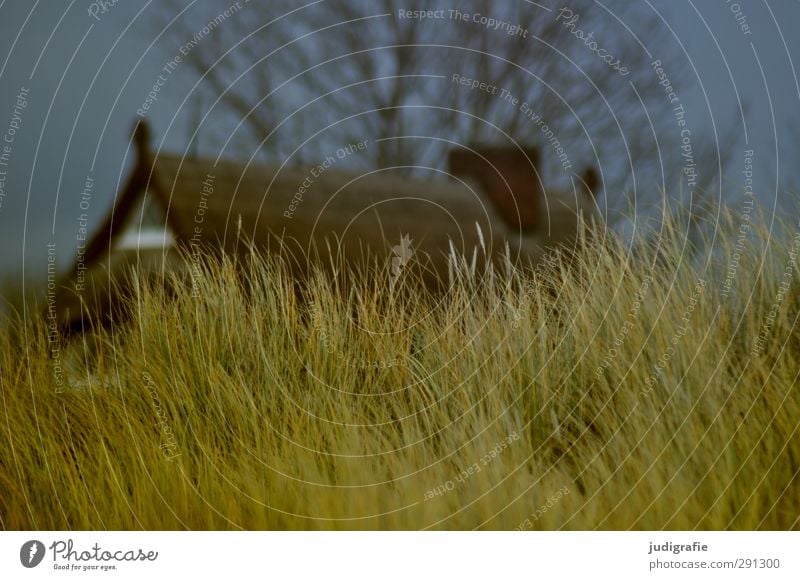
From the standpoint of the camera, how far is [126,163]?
267 cm

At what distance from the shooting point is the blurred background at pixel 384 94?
8.80ft

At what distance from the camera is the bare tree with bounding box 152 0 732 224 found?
2.75 m

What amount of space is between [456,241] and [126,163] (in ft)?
3.86

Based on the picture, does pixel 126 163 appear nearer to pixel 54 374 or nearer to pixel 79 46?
pixel 79 46
